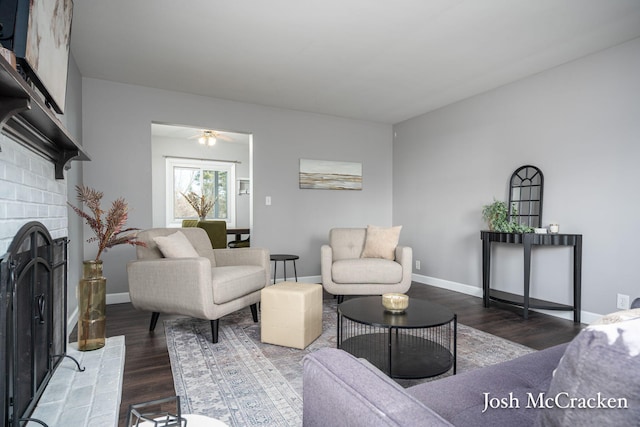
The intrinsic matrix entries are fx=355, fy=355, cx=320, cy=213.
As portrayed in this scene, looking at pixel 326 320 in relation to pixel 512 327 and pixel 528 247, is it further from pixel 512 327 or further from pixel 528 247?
pixel 528 247

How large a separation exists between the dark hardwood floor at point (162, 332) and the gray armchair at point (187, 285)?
0.26 meters

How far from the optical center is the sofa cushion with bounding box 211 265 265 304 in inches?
104

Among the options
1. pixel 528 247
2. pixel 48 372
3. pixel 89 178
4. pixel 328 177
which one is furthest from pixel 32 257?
pixel 328 177

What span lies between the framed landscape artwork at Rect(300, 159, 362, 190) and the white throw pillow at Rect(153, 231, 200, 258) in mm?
2247

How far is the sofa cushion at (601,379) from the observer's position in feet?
1.62

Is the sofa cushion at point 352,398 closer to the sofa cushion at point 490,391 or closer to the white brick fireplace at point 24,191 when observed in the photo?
the sofa cushion at point 490,391

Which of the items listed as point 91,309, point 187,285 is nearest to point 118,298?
point 187,285

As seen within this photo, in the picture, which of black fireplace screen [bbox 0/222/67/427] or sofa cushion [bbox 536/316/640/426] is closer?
sofa cushion [bbox 536/316/640/426]

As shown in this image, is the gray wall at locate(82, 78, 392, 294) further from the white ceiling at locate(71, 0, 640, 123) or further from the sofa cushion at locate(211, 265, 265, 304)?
the sofa cushion at locate(211, 265, 265, 304)

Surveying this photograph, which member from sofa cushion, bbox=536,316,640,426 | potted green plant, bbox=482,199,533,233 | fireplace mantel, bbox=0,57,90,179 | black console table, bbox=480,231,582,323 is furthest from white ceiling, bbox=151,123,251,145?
sofa cushion, bbox=536,316,640,426

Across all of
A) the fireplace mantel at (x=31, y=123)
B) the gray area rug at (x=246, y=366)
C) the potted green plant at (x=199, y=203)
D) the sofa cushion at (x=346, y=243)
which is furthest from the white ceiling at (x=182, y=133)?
the fireplace mantel at (x=31, y=123)

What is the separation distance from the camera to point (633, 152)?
2.90 m

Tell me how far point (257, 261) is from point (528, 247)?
2536mm

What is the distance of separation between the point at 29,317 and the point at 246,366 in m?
1.18
